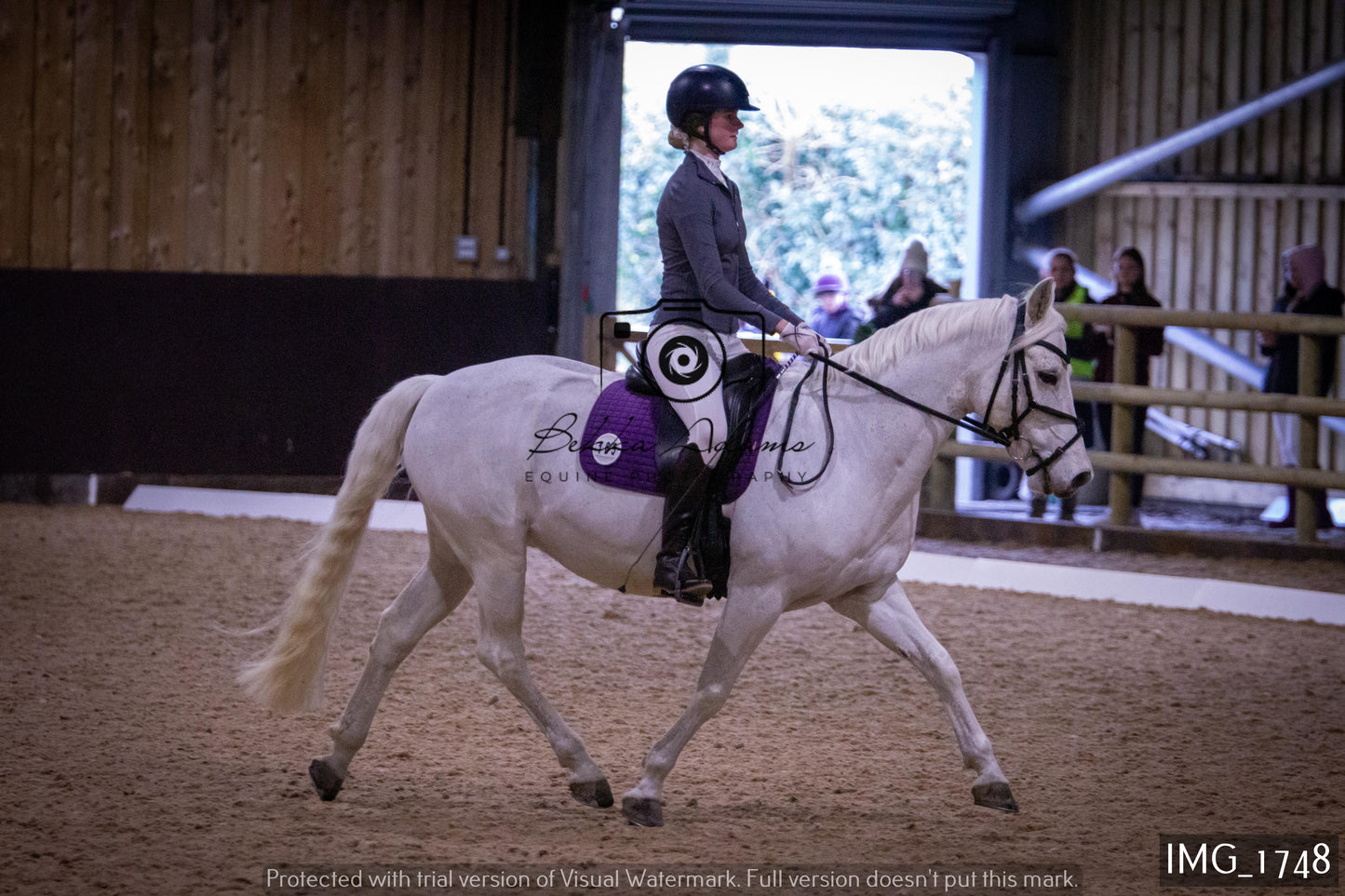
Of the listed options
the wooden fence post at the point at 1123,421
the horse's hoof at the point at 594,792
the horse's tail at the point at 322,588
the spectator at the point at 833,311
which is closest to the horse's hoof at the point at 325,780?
the horse's tail at the point at 322,588

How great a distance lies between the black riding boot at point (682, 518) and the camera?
3.57 metres

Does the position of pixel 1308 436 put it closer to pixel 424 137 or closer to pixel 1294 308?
pixel 1294 308

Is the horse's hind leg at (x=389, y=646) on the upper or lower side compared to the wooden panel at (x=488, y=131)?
lower

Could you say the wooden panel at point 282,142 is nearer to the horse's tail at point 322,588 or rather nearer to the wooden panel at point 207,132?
the wooden panel at point 207,132

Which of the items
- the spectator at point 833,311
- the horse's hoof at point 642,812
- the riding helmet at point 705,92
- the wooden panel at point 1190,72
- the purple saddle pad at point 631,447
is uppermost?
the wooden panel at point 1190,72

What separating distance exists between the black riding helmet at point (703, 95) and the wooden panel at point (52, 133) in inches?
281

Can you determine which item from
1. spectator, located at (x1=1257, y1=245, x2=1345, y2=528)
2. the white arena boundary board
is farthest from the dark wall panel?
spectator, located at (x1=1257, y1=245, x2=1345, y2=528)

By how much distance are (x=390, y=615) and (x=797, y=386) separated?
1285 mm

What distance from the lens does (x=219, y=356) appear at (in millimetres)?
9617

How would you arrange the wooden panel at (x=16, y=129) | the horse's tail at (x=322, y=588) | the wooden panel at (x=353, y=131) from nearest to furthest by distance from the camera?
the horse's tail at (x=322, y=588) → the wooden panel at (x=16, y=129) → the wooden panel at (x=353, y=131)

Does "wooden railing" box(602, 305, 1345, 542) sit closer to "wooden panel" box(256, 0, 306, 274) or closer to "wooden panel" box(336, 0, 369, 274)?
"wooden panel" box(336, 0, 369, 274)

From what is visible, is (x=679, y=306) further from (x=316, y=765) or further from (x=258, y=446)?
(x=258, y=446)

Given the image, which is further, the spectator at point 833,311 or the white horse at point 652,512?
the spectator at point 833,311

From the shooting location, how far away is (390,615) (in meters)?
3.82
